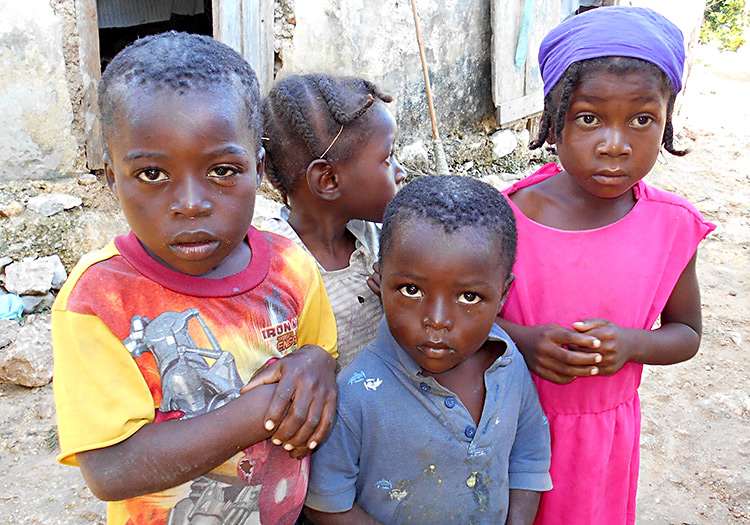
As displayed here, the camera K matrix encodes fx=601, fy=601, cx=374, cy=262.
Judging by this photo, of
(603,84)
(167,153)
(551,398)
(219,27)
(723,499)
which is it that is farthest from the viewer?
(219,27)

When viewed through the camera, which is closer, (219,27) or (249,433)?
(249,433)

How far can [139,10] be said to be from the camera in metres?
6.25

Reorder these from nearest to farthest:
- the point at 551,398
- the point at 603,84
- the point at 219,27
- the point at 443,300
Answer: the point at 443,300 < the point at 603,84 < the point at 551,398 < the point at 219,27

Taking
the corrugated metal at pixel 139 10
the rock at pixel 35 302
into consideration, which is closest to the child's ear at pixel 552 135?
the rock at pixel 35 302

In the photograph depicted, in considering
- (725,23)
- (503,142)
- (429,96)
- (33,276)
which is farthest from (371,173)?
(725,23)

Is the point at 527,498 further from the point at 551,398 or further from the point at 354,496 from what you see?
the point at 354,496

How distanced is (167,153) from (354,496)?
841 mm

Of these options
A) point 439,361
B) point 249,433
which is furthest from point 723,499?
point 249,433

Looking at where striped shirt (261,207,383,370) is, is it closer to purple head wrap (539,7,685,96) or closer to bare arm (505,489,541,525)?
bare arm (505,489,541,525)

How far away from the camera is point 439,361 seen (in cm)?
132

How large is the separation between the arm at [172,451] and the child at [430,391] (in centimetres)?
29

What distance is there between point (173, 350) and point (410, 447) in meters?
0.56

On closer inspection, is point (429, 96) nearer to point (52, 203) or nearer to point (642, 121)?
point (52, 203)

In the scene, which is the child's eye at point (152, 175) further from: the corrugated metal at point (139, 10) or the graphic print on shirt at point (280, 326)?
the corrugated metal at point (139, 10)
